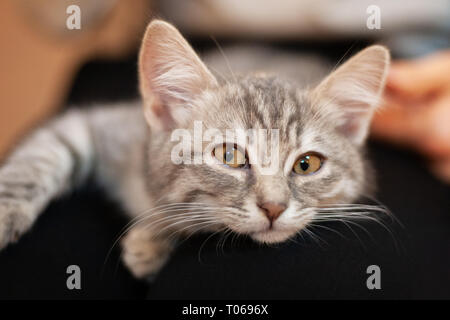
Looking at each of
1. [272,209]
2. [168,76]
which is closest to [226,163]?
[272,209]

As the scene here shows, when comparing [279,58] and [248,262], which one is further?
[279,58]

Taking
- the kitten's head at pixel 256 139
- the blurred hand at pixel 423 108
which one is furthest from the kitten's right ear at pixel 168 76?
the blurred hand at pixel 423 108

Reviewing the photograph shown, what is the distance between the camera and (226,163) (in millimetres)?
886

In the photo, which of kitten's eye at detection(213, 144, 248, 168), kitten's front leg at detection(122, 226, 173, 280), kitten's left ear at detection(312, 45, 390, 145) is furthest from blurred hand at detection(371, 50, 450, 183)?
kitten's front leg at detection(122, 226, 173, 280)

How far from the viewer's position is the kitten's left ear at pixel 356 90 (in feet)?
3.15

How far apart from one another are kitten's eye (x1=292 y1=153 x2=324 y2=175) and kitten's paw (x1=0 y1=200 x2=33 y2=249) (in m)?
0.64

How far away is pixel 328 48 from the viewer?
2100 mm

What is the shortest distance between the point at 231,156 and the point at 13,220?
52cm

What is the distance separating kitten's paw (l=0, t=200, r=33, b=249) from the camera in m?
0.87

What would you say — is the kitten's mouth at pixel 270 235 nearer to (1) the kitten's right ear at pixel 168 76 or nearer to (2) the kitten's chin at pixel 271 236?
(2) the kitten's chin at pixel 271 236

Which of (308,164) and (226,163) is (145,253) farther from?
(308,164)

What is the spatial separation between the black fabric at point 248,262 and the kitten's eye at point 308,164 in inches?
5.6

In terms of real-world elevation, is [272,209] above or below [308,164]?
below

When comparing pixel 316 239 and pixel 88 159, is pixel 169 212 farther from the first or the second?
pixel 88 159
